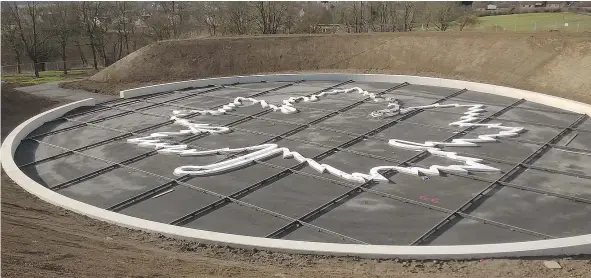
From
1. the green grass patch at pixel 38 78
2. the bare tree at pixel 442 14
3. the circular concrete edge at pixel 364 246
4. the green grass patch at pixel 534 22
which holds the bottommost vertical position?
the circular concrete edge at pixel 364 246

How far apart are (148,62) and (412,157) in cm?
2696

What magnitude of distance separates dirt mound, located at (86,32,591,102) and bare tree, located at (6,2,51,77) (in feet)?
73.0

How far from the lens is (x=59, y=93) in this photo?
35.1m

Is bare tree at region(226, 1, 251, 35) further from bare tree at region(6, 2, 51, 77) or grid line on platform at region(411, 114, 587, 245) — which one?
grid line on platform at region(411, 114, 587, 245)

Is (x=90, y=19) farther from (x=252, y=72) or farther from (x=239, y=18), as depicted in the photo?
(x=252, y=72)

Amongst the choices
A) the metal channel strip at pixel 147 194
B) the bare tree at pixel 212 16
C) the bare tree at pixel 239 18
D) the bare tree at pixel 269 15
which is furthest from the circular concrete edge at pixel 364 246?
the bare tree at pixel 212 16

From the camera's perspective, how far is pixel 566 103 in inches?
1008

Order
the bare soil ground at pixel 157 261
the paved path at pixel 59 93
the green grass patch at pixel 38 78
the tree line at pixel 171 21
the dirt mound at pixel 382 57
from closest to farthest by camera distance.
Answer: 1. the bare soil ground at pixel 157 261
2. the dirt mound at pixel 382 57
3. the paved path at pixel 59 93
4. the green grass patch at pixel 38 78
5. the tree line at pixel 171 21

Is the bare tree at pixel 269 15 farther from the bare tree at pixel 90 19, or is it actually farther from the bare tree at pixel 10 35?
the bare tree at pixel 10 35

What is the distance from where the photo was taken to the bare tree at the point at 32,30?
55.2 metres

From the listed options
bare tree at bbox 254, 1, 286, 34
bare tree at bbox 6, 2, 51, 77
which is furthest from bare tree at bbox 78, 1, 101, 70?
bare tree at bbox 254, 1, 286, 34

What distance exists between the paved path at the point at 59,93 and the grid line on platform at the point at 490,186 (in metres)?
25.3

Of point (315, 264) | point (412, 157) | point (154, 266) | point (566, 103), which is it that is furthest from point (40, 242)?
point (566, 103)

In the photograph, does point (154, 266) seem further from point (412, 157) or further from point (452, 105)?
point (452, 105)
